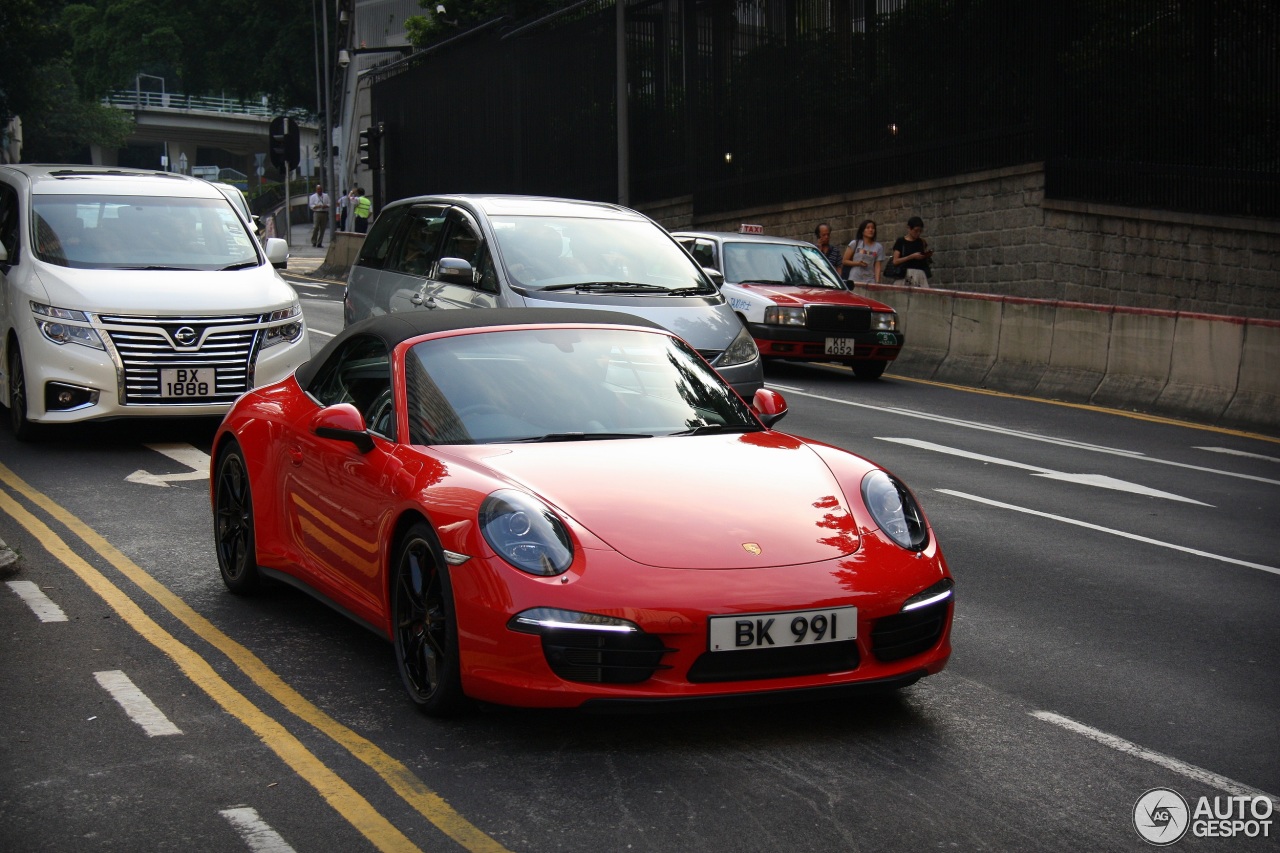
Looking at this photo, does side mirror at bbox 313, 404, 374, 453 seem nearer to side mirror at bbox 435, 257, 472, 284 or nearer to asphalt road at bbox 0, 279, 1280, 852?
asphalt road at bbox 0, 279, 1280, 852

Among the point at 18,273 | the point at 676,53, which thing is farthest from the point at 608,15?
the point at 18,273

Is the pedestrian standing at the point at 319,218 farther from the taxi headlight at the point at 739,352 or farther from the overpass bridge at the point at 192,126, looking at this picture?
the overpass bridge at the point at 192,126

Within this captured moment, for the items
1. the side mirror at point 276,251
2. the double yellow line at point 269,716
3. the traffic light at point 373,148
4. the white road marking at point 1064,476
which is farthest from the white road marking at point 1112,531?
the traffic light at point 373,148

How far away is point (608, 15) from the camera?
3594 centimetres

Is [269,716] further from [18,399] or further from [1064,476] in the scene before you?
[1064,476]

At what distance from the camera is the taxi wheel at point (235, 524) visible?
23.8ft

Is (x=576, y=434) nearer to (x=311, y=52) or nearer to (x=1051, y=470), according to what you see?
(x=1051, y=470)

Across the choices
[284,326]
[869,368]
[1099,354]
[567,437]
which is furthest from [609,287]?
[869,368]

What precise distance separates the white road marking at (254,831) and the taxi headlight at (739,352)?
7.95 m

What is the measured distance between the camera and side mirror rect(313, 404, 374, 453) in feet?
20.1

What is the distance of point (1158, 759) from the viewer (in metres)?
5.17

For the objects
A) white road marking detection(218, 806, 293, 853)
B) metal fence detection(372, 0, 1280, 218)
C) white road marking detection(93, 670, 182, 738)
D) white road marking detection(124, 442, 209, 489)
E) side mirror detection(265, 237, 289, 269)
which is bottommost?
white road marking detection(218, 806, 293, 853)

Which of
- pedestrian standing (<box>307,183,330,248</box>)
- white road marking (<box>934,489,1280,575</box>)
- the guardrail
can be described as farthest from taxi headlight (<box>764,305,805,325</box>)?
pedestrian standing (<box>307,183,330,248</box>)

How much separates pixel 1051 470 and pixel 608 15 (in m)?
25.7
